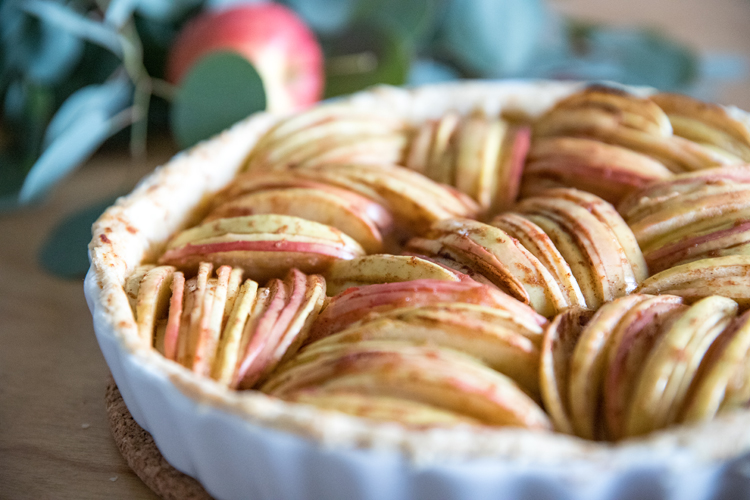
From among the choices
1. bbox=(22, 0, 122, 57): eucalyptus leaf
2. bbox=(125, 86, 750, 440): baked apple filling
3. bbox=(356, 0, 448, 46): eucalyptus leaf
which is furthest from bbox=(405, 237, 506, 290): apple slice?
bbox=(22, 0, 122, 57): eucalyptus leaf

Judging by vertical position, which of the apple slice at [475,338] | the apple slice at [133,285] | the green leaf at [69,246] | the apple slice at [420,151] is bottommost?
the green leaf at [69,246]

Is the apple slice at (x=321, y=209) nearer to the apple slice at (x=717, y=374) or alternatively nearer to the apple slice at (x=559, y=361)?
the apple slice at (x=559, y=361)

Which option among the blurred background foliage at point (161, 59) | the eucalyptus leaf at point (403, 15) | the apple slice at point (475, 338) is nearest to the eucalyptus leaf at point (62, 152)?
the blurred background foliage at point (161, 59)

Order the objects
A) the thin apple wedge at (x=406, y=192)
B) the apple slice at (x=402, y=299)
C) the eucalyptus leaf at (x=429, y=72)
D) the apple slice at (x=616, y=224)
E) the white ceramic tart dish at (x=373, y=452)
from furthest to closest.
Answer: the eucalyptus leaf at (x=429, y=72) < the thin apple wedge at (x=406, y=192) < the apple slice at (x=616, y=224) < the apple slice at (x=402, y=299) < the white ceramic tart dish at (x=373, y=452)

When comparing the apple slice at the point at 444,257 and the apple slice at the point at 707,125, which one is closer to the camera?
the apple slice at the point at 444,257

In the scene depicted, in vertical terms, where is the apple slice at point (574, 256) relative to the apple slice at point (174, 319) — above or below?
above

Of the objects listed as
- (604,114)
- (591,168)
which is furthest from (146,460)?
(604,114)

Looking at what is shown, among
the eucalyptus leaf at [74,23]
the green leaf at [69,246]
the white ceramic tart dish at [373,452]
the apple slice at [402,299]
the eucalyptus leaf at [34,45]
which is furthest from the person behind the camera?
the eucalyptus leaf at [34,45]

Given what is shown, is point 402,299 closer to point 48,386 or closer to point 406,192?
point 406,192

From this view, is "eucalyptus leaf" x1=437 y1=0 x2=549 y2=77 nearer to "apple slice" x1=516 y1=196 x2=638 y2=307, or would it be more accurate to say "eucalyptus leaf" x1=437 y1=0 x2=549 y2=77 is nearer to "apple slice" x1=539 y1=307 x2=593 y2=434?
"apple slice" x1=516 y1=196 x2=638 y2=307
